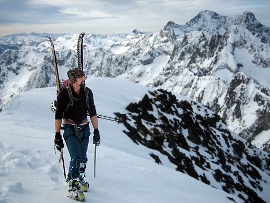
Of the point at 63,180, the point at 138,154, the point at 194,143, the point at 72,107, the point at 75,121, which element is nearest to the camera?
the point at 72,107

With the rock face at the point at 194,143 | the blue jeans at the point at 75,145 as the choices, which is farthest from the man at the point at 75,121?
the rock face at the point at 194,143

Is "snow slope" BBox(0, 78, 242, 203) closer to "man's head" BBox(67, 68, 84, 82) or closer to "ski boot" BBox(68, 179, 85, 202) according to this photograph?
"ski boot" BBox(68, 179, 85, 202)

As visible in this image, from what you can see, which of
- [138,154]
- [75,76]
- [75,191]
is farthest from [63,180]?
[138,154]

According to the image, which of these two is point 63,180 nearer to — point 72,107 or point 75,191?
point 75,191

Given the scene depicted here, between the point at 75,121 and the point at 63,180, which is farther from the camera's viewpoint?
the point at 63,180

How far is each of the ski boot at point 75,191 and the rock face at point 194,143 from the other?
15218mm

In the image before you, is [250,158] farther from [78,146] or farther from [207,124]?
[78,146]

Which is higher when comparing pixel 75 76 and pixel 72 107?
pixel 75 76

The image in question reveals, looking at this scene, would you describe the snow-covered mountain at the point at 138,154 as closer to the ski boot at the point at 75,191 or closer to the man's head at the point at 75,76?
the ski boot at the point at 75,191

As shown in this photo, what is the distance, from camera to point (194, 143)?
129 feet

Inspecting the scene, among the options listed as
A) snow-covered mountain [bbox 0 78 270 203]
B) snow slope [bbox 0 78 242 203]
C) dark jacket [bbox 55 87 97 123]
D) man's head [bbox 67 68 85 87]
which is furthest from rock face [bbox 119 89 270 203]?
man's head [bbox 67 68 85 87]

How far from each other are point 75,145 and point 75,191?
4.32 ft

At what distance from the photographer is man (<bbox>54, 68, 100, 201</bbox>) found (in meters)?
7.95

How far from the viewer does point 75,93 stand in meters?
8.09
